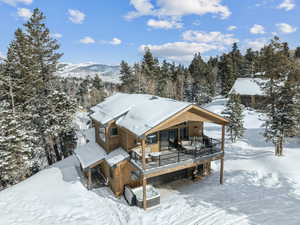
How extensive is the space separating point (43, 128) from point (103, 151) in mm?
9349

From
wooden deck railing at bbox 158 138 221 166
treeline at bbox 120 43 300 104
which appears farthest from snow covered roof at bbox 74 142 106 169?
treeline at bbox 120 43 300 104

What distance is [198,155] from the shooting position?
12.0 m

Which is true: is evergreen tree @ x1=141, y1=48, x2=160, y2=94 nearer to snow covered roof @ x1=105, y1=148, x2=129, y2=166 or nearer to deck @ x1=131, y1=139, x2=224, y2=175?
snow covered roof @ x1=105, y1=148, x2=129, y2=166

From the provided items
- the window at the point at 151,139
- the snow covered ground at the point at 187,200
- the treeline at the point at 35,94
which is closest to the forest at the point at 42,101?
the treeline at the point at 35,94

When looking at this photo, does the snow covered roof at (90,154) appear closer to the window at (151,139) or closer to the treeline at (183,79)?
the window at (151,139)

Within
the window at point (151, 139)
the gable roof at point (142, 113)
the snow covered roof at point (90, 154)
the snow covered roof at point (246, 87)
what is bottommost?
the snow covered roof at point (90, 154)

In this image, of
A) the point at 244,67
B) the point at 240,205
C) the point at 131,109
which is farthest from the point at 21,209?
the point at 244,67

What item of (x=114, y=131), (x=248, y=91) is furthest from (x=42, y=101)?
(x=248, y=91)

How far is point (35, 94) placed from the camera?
62.5 ft

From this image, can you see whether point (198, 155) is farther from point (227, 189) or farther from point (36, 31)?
point (36, 31)

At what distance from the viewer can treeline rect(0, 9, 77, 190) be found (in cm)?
1707

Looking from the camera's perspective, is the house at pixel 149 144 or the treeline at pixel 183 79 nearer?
the house at pixel 149 144

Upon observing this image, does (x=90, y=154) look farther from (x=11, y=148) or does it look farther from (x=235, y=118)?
(x=235, y=118)

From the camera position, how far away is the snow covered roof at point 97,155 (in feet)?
39.4
